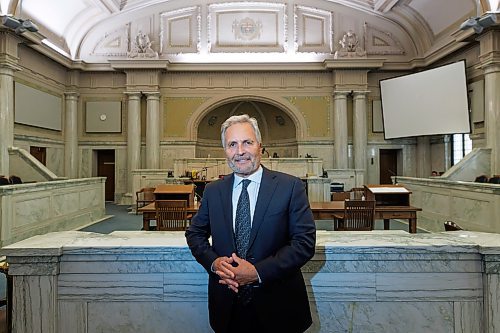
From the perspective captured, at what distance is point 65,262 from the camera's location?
2.09 metres

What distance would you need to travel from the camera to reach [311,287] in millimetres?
2102

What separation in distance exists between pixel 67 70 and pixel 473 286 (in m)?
14.1

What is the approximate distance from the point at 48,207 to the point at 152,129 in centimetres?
610

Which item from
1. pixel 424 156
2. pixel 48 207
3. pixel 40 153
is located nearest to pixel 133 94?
pixel 40 153

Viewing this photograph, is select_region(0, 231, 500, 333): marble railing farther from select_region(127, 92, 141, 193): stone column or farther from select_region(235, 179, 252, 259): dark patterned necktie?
select_region(127, 92, 141, 193): stone column

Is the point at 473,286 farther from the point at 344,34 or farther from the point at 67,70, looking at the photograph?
the point at 67,70

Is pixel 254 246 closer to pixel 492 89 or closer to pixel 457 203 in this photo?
pixel 457 203

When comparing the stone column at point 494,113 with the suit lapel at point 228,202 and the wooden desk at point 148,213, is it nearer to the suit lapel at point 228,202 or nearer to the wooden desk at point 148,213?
the wooden desk at point 148,213

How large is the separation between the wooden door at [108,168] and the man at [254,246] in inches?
520

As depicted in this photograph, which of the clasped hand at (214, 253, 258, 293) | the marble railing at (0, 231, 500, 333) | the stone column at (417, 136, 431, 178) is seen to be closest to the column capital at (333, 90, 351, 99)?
the stone column at (417, 136, 431, 178)

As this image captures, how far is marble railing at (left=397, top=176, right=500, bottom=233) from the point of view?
6.23 meters

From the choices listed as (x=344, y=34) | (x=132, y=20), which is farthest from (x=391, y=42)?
(x=132, y=20)

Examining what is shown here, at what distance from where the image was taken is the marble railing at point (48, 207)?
20.4 ft

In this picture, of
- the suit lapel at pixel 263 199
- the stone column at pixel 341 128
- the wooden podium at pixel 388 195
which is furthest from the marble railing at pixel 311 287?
the stone column at pixel 341 128
